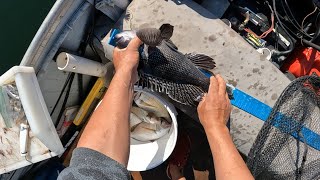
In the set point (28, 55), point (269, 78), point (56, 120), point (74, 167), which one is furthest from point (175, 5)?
point (74, 167)

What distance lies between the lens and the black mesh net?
2877 mm

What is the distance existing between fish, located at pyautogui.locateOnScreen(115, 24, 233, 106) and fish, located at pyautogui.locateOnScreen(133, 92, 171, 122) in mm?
287

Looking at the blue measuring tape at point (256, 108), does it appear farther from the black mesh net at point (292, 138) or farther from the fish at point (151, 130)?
the fish at point (151, 130)

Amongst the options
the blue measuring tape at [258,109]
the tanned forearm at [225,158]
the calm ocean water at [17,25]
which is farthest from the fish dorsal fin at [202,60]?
the calm ocean water at [17,25]

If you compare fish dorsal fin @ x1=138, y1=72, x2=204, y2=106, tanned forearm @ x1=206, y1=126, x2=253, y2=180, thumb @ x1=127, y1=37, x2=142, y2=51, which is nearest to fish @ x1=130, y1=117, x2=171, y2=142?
fish dorsal fin @ x1=138, y1=72, x2=204, y2=106

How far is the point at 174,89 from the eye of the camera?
2986 mm

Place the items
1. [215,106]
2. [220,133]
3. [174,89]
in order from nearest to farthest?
[220,133], [215,106], [174,89]

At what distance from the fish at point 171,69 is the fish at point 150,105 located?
287 mm

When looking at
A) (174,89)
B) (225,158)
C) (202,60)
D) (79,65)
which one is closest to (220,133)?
(225,158)

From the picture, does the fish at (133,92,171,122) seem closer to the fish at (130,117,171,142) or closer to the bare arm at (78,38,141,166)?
the fish at (130,117,171,142)

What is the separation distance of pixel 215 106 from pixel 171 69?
41cm

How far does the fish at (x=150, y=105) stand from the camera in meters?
3.28

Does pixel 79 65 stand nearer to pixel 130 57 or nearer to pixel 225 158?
pixel 130 57

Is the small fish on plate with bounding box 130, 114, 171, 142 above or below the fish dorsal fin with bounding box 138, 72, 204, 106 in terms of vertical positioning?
below
